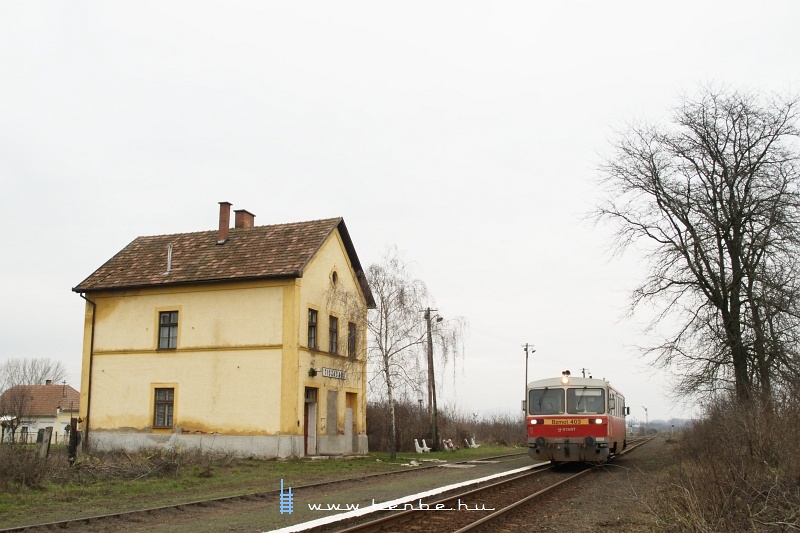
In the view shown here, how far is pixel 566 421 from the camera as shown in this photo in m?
20.5

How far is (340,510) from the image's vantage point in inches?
474

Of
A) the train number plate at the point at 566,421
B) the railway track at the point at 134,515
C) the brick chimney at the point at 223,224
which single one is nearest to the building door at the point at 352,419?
the brick chimney at the point at 223,224

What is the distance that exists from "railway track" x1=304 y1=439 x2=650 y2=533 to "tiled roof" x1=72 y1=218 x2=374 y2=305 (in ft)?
40.3

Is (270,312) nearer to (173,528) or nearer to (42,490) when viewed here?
(42,490)

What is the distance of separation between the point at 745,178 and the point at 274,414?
1715cm

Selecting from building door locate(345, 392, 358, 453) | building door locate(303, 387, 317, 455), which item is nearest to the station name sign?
building door locate(303, 387, 317, 455)

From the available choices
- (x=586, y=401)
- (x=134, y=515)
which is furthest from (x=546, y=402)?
(x=134, y=515)

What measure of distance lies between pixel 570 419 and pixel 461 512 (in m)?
9.29

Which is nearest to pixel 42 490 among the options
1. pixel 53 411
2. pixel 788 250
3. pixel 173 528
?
pixel 173 528

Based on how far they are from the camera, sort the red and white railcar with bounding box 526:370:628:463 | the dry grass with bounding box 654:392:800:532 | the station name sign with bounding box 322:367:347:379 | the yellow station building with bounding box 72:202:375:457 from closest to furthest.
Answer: the dry grass with bounding box 654:392:800:532 → the red and white railcar with bounding box 526:370:628:463 → the yellow station building with bounding box 72:202:375:457 → the station name sign with bounding box 322:367:347:379

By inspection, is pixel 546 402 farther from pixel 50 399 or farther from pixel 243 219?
pixel 50 399

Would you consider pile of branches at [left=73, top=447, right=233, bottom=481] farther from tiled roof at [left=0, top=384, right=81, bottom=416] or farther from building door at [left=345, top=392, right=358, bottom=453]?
tiled roof at [left=0, top=384, right=81, bottom=416]

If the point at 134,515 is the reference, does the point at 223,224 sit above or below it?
above

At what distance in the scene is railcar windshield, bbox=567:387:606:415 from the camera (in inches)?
807
